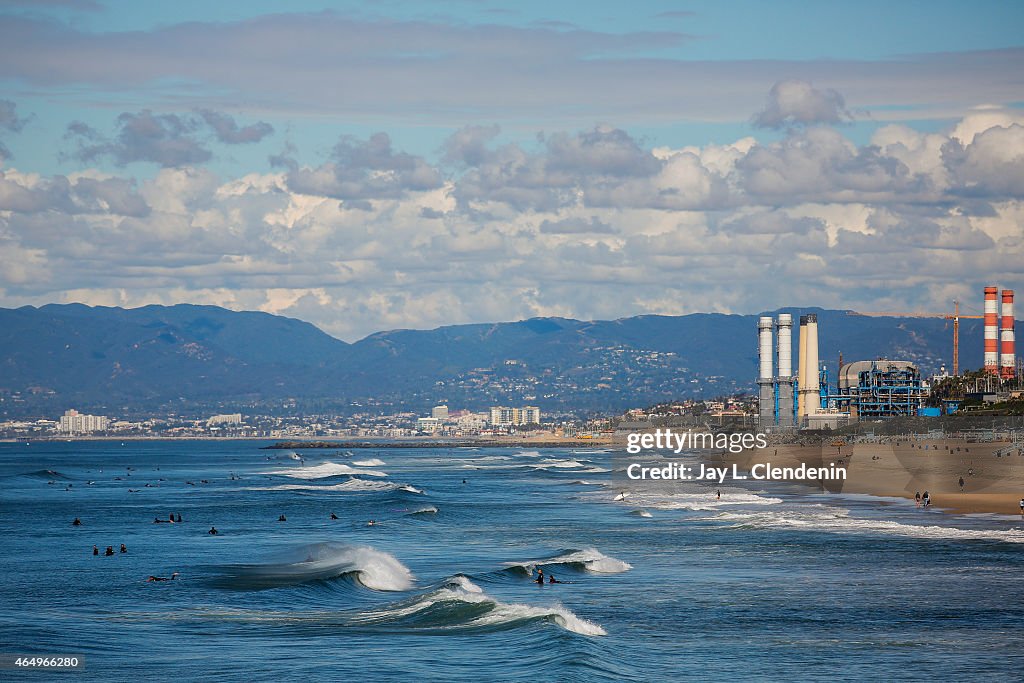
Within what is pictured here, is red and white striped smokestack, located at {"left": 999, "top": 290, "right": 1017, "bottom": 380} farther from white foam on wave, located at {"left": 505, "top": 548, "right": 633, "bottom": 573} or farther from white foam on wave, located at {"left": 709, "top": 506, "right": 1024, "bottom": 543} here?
white foam on wave, located at {"left": 505, "top": 548, "right": 633, "bottom": 573}

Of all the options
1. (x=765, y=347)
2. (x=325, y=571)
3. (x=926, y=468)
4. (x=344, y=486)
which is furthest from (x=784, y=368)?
(x=325, y=571)

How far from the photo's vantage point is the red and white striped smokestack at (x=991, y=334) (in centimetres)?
18425

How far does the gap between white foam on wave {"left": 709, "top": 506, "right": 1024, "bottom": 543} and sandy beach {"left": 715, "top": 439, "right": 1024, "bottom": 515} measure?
27.7 feet

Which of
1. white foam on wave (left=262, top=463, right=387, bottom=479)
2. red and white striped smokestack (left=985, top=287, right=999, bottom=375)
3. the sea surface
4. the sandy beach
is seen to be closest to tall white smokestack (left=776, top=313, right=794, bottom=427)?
the sandy beach

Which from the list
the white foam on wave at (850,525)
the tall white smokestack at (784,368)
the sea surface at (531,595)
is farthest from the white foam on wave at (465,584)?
the tall white smokestack at (784,368)

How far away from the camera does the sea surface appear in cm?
3716

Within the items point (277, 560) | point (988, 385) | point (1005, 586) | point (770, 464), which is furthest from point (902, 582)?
point (988, 385)

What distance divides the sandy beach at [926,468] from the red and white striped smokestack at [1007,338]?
124 ft

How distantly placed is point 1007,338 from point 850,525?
5355 inches

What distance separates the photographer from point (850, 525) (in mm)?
74688

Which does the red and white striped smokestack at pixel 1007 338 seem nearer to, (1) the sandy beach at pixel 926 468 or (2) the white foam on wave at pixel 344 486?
(1) the sandy beach at pixel 926 468

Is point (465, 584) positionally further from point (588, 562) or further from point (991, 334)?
point (991, 334)

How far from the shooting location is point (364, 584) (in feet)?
180

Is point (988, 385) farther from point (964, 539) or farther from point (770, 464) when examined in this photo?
point (964, 539)
